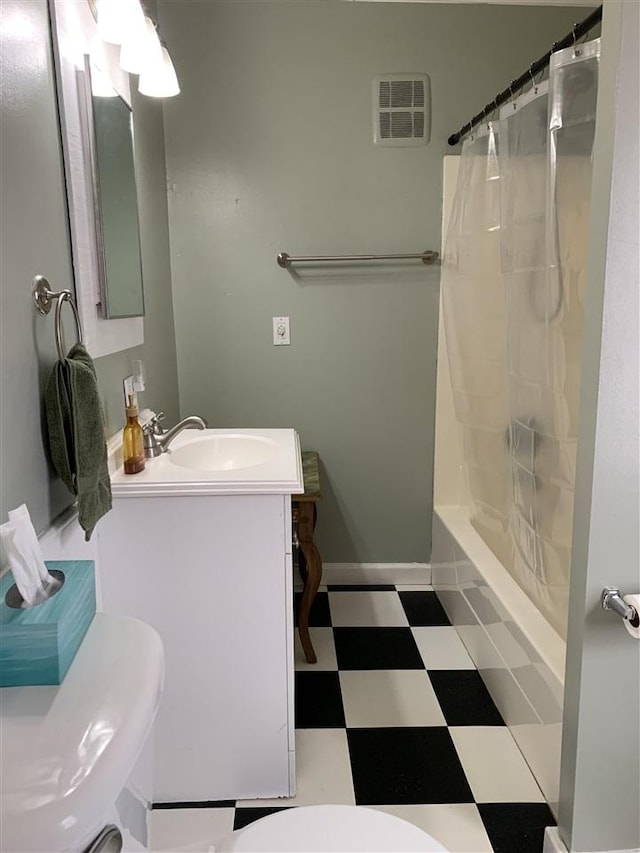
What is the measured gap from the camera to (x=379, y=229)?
2.53 metres

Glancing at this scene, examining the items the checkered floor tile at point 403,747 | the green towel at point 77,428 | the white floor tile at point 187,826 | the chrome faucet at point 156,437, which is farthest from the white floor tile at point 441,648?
the green towel at point 77,428

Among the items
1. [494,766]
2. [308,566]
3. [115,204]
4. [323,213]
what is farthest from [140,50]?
[494,766]

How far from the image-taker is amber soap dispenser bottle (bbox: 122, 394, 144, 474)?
1.59 meters

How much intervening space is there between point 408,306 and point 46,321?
65.0 inches

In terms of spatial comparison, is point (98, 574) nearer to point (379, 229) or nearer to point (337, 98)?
point (379, 229)

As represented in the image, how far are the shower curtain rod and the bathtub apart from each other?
4.85 feet

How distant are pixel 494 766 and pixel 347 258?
179cm

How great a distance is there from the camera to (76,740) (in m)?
0.70

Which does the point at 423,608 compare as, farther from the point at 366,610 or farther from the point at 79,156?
the point at 79,156

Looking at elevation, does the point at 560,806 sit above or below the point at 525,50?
below

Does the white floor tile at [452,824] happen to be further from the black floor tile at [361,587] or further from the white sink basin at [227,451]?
the black floor tile at [361,587]

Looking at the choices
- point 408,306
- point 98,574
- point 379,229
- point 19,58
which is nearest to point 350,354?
point 408,306

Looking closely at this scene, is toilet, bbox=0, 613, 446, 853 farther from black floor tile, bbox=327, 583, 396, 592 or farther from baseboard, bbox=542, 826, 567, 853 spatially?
black floor tile, bbox=327, 583, 396, 592

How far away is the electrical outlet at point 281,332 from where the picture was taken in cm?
257
